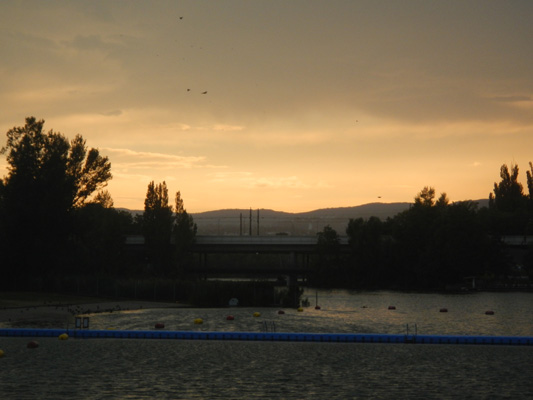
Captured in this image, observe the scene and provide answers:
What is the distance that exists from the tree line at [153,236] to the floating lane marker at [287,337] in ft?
168

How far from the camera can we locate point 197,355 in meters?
38.0

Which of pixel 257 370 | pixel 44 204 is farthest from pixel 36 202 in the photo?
pixel 257 370

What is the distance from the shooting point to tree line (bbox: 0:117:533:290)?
95250mm

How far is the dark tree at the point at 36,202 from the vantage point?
93812 mm

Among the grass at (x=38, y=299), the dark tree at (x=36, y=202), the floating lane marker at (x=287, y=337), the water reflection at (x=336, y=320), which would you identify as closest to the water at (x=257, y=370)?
the floating lane marker at (x=287, y=337)

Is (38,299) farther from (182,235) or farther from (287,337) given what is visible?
(182,235)

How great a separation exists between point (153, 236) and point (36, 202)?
41.3 metres

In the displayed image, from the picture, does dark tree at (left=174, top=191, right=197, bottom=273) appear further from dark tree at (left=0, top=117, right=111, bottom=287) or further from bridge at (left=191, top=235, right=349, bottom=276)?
dark tree at (left=0, top=117, right=111, bottom=287)

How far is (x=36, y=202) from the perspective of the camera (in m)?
95.6

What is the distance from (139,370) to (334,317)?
3843 cm

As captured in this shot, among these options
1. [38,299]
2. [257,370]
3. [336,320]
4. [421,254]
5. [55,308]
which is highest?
[421,254]

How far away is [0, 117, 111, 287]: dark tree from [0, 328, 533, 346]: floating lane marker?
50715mm

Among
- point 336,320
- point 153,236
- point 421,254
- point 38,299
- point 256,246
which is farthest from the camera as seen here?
point 256,246

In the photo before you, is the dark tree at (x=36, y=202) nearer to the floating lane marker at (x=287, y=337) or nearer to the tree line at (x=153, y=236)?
the tree line at (x=153, y=236)
